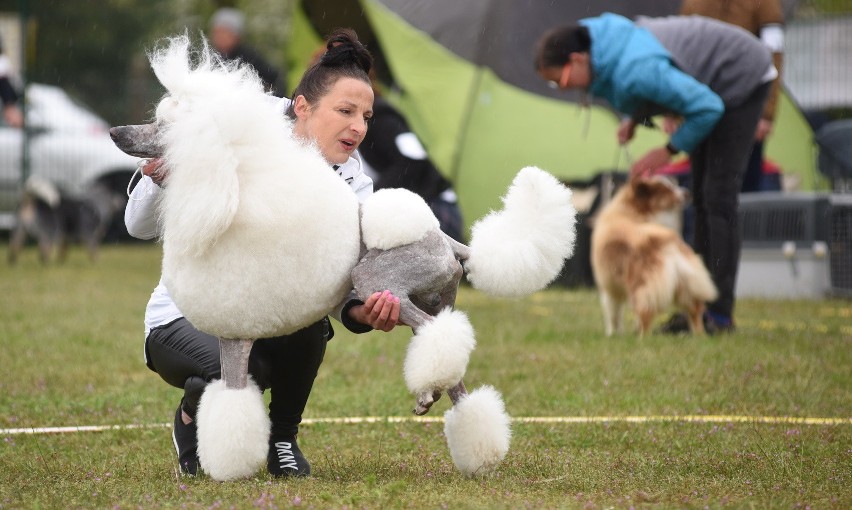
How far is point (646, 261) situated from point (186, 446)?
3.74 m

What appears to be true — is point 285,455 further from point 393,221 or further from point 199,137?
point 199,137

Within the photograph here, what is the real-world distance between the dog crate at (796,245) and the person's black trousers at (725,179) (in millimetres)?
2165

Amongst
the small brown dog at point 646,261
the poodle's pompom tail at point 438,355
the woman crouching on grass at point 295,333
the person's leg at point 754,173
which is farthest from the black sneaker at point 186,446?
the person's leg at point 754,173

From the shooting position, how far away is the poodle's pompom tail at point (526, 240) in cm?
309

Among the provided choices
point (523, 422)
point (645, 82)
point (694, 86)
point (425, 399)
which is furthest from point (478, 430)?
point (694, 86)

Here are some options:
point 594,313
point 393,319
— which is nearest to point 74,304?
point 594,313

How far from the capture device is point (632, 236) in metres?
6.81

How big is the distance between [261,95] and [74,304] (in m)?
6.21

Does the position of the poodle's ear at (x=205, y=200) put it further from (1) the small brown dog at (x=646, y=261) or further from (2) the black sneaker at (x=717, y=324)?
(2) the black sneaker at (x=717, y=324)

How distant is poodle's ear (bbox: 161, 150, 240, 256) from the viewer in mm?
2850

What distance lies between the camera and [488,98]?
31.5 ft

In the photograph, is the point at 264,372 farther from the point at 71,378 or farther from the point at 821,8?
the point at 821,8

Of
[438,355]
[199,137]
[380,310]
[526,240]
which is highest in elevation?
[199,137]

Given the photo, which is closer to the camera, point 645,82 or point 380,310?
point 380,310
